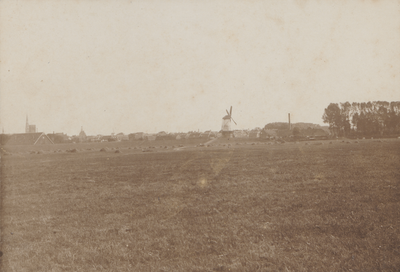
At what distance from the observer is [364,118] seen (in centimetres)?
8962

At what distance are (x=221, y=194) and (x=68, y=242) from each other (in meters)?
6.78

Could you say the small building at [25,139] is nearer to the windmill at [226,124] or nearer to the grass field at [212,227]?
the windmill at [226,124]

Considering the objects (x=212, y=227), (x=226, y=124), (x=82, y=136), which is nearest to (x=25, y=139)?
(x=226, y=124)

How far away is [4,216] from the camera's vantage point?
10305 mm

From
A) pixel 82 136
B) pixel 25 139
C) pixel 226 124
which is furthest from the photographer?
pixel 82 136

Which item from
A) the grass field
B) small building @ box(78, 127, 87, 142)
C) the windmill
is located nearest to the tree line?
the windmill

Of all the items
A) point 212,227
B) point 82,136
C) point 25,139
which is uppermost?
point 82,136

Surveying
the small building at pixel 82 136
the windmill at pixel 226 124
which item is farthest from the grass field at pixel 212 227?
the small building at pixel 82 136

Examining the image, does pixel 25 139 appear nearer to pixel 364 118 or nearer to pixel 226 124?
pixel 226 124

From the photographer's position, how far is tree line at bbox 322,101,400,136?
85125 millimetres

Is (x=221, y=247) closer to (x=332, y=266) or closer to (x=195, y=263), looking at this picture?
(x=195, y=263)

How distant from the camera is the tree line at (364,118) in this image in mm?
85125

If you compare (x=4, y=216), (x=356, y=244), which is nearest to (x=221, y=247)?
(x=356, y=244)

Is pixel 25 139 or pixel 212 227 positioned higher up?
pixel 25 139
